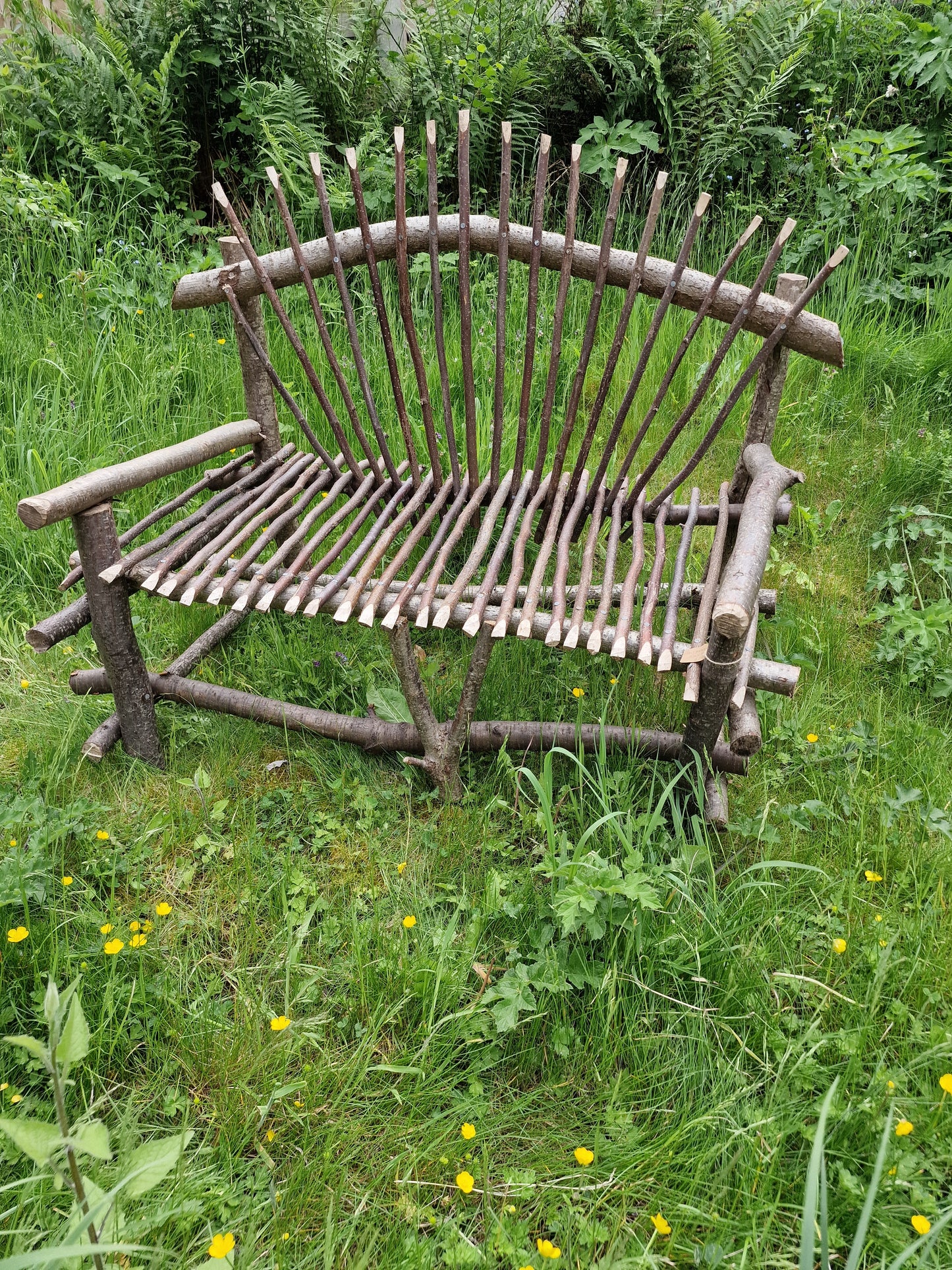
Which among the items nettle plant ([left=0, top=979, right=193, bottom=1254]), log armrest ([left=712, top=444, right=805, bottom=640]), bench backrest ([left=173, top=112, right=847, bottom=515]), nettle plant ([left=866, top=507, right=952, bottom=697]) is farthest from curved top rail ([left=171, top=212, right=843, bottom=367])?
nettle plant ([left=0, top=979, right=193, bottom=1254])

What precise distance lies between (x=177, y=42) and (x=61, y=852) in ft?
11.8

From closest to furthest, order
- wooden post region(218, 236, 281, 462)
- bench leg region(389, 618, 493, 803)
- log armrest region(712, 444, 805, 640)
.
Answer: log armrest region(712, 444, 805, 640) < bench leg region(389, 618, 493, 803) < wooden post region(218, 236, 281, 462)

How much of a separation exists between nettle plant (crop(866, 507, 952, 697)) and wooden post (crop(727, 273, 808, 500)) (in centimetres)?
69

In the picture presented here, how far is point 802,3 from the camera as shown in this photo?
13.4ft

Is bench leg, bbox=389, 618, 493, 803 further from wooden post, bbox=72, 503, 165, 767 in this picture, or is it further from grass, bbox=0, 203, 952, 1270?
wooden post, bbox=72, 503, 165, 767

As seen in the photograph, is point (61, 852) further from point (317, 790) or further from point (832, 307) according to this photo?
point (832, 307)

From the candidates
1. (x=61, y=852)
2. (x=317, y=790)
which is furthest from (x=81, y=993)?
(x=317, y=790)

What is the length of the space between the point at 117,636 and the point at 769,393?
1.69m

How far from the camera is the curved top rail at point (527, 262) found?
204 centimetres

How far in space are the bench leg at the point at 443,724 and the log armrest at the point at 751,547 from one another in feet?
2.08

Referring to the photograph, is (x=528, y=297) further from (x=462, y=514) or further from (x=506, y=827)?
(x=506, y=827)

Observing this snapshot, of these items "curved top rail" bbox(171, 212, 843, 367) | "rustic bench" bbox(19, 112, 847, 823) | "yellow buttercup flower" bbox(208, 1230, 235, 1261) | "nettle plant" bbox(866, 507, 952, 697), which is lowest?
"yellow buttercup flower" bbox(208, 1230, 235, 1261)

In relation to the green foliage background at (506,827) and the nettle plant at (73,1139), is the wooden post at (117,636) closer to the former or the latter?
the green foliage background at (506,827)

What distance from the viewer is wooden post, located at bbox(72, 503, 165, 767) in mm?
2111
